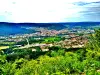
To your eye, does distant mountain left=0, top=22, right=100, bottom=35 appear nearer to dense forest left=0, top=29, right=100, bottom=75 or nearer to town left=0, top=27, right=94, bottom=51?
town left=0, top=27, right=94, bottom=51

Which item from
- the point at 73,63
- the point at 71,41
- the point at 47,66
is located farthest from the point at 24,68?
the point at 71,41

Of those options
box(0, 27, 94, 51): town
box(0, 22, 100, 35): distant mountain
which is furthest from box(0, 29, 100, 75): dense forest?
box(0, 22, 100, 35): distant mountain

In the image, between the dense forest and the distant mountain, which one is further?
the distant mountain

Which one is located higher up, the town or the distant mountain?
the distant mountain

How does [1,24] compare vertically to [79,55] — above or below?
above

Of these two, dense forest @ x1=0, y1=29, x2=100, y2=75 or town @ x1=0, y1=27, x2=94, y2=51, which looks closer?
dense forest @ x1=0, y1=29, x2=100, y2=75

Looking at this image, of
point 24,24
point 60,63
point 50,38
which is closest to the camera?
point 60,63

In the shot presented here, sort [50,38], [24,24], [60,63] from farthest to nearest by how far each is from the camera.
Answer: [50,38]
[24,24]
[60,63]

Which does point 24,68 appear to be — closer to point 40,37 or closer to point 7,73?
point 7,73

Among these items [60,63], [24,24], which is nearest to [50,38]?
[24,24]

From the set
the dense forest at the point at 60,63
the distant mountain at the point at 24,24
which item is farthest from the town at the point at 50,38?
the dense forest at the point at 60,63

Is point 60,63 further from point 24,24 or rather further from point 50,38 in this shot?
point 50,38
